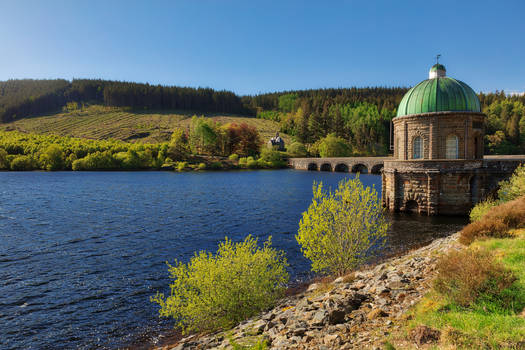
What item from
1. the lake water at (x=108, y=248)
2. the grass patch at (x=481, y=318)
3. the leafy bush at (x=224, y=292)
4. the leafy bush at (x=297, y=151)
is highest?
the leafy bush at (x=297, y=151)

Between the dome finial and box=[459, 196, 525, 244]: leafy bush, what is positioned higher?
the dome finial

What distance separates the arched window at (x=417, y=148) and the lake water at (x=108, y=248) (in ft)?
22.5

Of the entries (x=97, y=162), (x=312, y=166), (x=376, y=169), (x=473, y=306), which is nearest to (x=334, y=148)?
(x=312, y=166)

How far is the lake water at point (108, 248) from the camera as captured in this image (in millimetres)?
→ 15414

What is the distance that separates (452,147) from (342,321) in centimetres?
3065

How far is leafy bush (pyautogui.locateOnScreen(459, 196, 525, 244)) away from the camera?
15.3m

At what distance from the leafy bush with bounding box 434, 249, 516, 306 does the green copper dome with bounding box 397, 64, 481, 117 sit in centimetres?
2846

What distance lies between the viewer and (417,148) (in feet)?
115

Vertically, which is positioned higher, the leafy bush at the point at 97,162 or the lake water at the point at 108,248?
the leafy bush at the point at 97,162

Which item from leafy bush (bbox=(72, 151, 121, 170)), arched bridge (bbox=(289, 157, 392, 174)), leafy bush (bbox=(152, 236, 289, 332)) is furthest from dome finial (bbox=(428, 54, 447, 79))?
leafy bush (bbox=(72, 151, 121, 170))

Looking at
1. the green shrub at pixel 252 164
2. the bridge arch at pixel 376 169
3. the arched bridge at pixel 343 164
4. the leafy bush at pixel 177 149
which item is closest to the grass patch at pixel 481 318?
the arched bridge at pixel 343 164

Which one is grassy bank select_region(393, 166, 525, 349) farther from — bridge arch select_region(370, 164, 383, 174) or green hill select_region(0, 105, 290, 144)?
green hill select_region(0, 105, 290, 144)

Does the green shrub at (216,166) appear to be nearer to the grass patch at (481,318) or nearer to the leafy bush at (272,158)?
the leafy bush at (272,158)

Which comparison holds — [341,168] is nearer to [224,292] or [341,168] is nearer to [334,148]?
[334,148]
